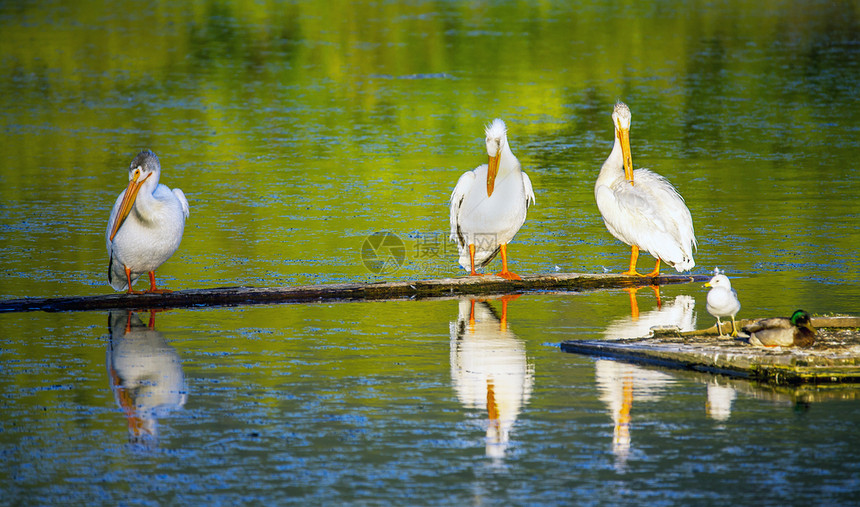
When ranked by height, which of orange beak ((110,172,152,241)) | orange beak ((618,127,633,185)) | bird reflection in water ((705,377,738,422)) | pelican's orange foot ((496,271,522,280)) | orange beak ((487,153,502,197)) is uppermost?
orange beak ((618,127,633,185))

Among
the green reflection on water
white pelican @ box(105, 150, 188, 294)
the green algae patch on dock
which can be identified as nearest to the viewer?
the green algae patch on dock

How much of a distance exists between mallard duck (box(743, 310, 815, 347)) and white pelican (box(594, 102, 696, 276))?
3.31m

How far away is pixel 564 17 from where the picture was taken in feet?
141

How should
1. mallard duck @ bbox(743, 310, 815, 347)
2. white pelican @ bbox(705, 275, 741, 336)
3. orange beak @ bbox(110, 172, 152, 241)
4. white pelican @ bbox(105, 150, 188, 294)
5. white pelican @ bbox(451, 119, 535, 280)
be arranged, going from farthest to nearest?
white pelican @ bbox(451, 119, 535, 280)
orange beak @ bbox(110, 172, 152, 241)
white pelican @ bbox(105, 150, 188, 294)
white pelican @ bbox(705, 275, 741, 336)
mallard duck @ bbox(743, 310, 815, 347)

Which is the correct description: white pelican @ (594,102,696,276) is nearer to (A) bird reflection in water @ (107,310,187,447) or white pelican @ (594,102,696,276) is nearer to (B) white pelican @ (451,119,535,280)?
(B) white pelican @ (451,119,535,280)

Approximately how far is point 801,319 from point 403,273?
4.93 meters

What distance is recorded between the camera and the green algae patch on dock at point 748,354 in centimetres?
799

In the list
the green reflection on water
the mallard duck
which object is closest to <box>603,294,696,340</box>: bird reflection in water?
the green reflection on water

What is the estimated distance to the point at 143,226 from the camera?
1089 cm

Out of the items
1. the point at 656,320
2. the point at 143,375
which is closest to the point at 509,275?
the point at 656,320

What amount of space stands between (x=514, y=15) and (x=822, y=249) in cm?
3159

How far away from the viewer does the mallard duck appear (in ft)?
27.0

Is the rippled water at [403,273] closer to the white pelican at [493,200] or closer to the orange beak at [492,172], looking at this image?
the white pelican at [493,200]

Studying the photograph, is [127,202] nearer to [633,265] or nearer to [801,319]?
[633,265]
